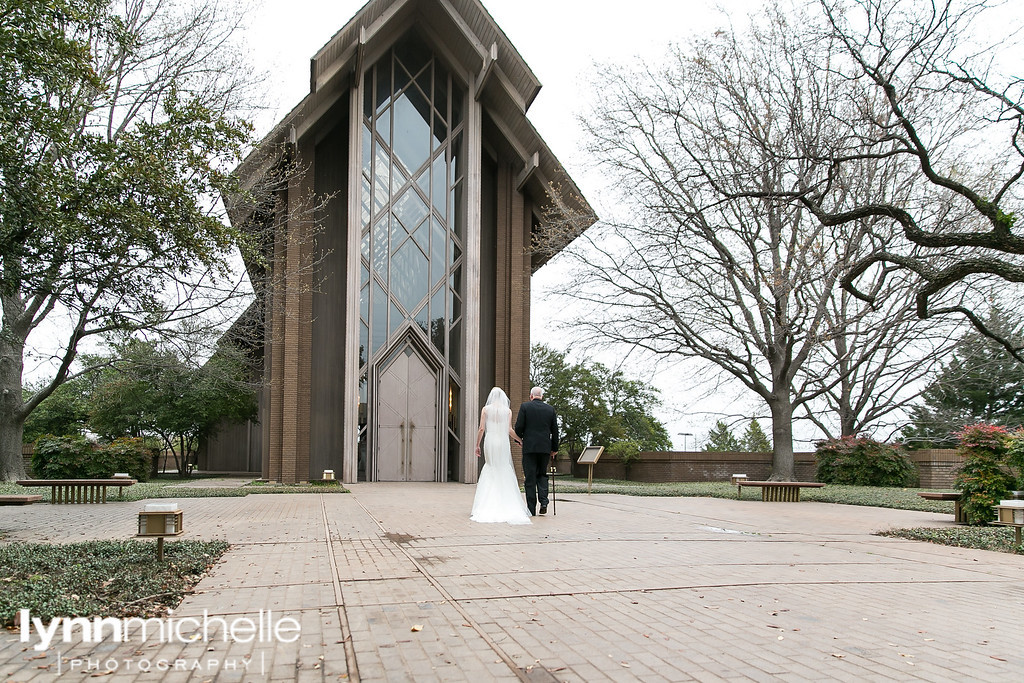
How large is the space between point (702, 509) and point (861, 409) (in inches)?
755

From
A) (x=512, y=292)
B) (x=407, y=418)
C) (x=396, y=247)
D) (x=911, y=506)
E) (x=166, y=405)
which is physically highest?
(x=396, y=247)

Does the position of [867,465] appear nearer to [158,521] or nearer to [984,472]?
[984,472]

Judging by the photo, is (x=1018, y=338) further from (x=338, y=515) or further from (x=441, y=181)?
(x=338, y=515)

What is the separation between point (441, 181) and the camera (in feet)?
79.8

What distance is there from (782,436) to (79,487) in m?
20.1

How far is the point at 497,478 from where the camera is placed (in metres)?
11.5

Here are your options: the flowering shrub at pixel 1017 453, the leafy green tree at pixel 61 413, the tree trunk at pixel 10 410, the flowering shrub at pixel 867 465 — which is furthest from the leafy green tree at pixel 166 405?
the flowering shrub at pixel 1017 453

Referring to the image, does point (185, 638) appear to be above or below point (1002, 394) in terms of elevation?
below

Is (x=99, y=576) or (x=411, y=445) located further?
(x=411, y=445)

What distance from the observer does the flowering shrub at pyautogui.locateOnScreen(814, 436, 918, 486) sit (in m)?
24.1

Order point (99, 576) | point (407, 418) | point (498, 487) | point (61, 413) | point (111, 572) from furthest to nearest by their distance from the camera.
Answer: point (61, 413) < point (407, 418) < point (498, 487) < point (111, 572) < point (99, 576)

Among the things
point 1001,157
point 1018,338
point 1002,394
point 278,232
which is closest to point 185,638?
point 278,232

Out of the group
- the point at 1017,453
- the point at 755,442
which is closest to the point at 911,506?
the point at 1017,453

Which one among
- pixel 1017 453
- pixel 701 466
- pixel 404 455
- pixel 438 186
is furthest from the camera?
pixel 701 466
